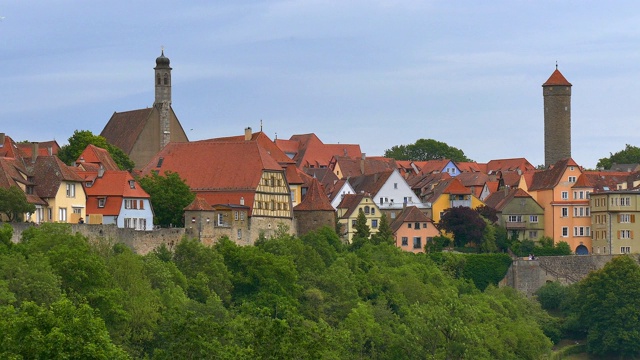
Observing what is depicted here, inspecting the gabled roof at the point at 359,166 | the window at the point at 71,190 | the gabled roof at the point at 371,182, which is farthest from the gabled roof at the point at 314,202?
the gabled roof at the point at 359,166

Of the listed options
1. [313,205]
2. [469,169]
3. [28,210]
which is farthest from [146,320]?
[469,169]

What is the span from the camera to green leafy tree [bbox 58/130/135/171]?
11150cm

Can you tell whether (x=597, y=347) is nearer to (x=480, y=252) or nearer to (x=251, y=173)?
(x=480, y=252)

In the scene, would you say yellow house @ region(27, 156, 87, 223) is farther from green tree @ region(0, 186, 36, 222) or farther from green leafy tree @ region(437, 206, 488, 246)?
green leafy tree @ region(437, 206, 488, 246)

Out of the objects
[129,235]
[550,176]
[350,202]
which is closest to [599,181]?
[550,176]

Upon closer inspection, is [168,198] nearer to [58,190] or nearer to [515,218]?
[58,190]

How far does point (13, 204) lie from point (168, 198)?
1359 centimetres

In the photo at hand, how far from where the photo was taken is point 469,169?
513ft

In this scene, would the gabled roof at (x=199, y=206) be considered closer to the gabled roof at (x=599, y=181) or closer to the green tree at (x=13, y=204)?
the green tree at (x=13, y=204)

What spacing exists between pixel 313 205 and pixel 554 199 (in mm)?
19657

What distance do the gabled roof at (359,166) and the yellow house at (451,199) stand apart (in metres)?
14.3

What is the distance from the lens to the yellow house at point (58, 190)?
9638 centimetres

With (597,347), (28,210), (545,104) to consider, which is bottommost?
(597,347)

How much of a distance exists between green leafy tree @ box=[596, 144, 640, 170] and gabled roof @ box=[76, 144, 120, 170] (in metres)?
61.5
